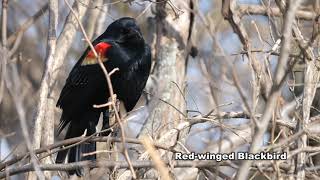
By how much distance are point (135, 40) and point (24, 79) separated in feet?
9.79

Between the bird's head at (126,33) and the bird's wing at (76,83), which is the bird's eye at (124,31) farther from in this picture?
the bird's wing at (76,83)

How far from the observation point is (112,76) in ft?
17.4

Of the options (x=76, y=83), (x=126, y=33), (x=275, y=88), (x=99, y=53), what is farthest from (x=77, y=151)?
(x=275, y=88)

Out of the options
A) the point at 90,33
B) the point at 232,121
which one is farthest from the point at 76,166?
the point at 90,33

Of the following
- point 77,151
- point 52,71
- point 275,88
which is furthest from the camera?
point 52,71

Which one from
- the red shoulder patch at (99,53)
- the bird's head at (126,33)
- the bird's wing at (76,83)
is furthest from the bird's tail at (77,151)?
the bird's head at (126,33)

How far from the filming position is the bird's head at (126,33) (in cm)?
544

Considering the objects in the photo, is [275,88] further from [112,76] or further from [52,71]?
[52,71]

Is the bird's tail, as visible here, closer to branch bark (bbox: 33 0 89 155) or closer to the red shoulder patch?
branch bark (bbox: 33 0 89 155)

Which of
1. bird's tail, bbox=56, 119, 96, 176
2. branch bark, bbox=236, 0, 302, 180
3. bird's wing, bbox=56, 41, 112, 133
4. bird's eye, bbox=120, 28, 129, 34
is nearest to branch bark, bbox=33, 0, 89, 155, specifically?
bird's wing, bbox=56, 41, 112, 133

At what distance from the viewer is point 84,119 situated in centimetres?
564

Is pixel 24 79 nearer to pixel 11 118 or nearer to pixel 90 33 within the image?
pixel 11 118

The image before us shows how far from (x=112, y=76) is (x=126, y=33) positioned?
15.1 inches

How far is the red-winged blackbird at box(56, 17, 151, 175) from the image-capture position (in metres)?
5.33
